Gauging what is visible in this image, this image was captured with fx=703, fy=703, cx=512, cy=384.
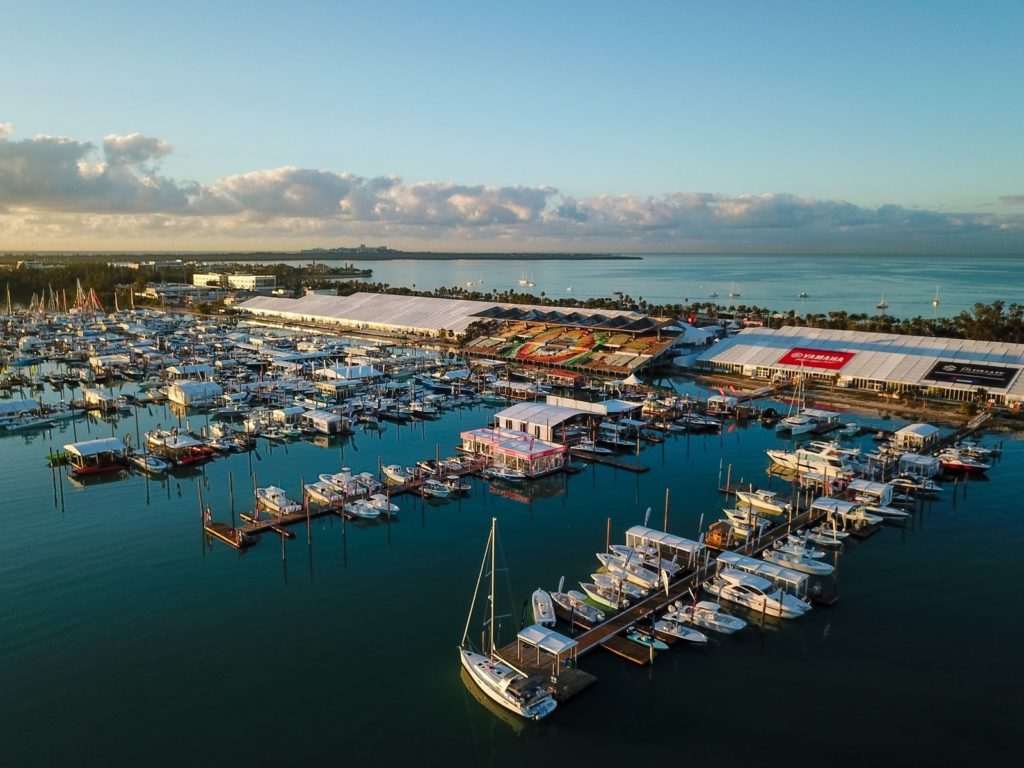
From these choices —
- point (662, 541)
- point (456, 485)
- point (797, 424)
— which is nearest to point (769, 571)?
point (662, 541)

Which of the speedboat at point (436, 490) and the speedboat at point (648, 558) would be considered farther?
the speedboat at point (436, 490)

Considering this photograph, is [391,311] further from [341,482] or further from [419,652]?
[419,652]

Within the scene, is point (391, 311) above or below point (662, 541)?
above

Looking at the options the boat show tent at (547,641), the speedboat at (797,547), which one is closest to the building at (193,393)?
the boat show tent at (547,641)

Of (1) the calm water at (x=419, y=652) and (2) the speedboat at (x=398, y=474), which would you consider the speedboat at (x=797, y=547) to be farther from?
(2) the speedboat at (x=398, y=474)

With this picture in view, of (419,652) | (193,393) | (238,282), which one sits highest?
(238,282)

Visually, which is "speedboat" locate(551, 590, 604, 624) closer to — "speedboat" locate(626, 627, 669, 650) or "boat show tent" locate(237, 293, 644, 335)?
"speedboat" locate(626, 627, 669, 650)
